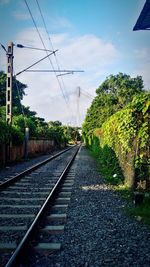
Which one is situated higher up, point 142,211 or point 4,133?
point 4,133

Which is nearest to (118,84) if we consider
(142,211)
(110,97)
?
(110,97)

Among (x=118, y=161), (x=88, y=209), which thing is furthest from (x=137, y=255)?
(x=118, y=161)

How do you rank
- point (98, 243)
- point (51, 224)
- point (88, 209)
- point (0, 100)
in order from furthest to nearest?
point (0, 100) → point (88, 209) → point (51, 224) → point (98, 243)

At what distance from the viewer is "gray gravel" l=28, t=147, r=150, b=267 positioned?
14.6ft

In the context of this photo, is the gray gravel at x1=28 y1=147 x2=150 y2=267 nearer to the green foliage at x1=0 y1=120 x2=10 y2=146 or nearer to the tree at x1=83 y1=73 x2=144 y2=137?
the green foliage at x1=0 y1=120 x2=10 y2=146

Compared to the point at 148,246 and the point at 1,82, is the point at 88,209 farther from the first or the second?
the point at 1,82

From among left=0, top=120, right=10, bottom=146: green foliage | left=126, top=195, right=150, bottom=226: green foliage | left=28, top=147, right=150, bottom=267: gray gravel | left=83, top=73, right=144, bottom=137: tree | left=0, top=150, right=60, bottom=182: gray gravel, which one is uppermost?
left=83, top=73, right=144, bottom=137: tree

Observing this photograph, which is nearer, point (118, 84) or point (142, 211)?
point (142, 211)

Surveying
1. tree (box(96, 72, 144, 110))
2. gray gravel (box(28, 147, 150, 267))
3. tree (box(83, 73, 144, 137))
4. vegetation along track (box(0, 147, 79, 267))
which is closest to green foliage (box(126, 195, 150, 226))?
gray gravel (box(28, 147, 150, 267))

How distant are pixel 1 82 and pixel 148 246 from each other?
181ft

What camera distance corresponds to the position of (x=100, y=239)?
5.39 m

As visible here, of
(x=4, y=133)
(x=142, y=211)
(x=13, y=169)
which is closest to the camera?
(x=142, y=211)

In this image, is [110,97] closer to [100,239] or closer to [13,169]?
[13,169]

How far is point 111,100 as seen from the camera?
213 ft
